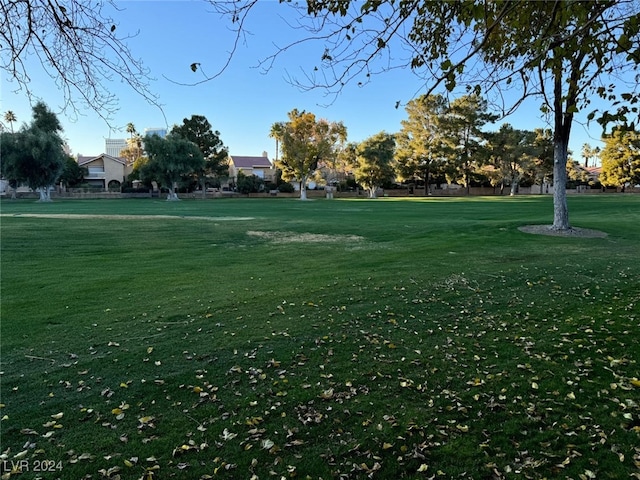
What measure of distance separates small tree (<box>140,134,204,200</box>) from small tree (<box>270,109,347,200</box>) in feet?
37.6

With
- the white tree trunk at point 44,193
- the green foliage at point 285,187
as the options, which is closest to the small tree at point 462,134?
the green foliage at point 285,187

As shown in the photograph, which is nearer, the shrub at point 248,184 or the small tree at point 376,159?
the small tree at point 376,159

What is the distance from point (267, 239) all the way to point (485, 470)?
1243 cm

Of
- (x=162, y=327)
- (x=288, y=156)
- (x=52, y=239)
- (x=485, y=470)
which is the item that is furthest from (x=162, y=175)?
(x=485, y=470)

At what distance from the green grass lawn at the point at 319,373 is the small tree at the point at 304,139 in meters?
49.5

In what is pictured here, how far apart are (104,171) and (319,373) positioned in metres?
81.3

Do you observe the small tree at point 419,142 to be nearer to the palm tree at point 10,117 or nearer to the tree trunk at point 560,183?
the tree trunk at point 560,183

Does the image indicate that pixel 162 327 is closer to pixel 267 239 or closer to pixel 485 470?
pixel 485 470

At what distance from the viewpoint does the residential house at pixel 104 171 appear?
7381cm

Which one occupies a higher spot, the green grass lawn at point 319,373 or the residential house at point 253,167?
the residential house at point 253,167

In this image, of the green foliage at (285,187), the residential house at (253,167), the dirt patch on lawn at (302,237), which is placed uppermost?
the residential house at (253,167)

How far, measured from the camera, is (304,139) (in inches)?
2285

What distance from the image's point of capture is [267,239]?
14.8 meters

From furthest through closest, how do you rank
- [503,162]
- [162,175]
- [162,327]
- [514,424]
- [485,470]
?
[503,162], [162,175], [162,327], [514,424], [485,470]
